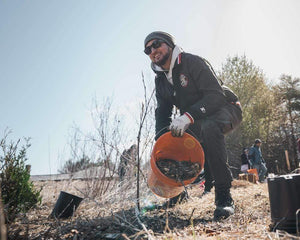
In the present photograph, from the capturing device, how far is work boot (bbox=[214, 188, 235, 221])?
6.32 feet

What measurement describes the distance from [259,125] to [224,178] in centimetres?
1408

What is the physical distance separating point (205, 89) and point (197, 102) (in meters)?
0.16

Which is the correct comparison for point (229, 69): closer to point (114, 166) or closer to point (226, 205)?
point (114, 166)

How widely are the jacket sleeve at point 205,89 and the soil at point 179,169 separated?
48cm

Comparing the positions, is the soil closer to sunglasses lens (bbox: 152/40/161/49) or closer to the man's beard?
the man's beard

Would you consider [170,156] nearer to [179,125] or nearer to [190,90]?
[179,125]

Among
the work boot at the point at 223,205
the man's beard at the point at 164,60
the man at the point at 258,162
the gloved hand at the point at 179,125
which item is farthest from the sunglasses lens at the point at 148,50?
the man at the point at 258,162

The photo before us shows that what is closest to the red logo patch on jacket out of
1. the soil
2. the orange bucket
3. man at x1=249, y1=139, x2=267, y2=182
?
the orange bucket

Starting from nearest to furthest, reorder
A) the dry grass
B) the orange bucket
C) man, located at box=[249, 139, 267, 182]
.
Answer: the dry grass, the orange bucket, man, located at box=[249, 139, 267, 182]

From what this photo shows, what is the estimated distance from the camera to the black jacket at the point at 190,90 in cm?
234

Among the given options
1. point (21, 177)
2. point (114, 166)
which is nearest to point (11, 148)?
point (21, 177)

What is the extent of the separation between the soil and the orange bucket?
0.05 meters

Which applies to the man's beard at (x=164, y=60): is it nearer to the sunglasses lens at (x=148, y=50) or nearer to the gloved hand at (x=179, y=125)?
the sunglasses lens at (x=148, y=50)

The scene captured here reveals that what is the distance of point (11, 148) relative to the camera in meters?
2.62
